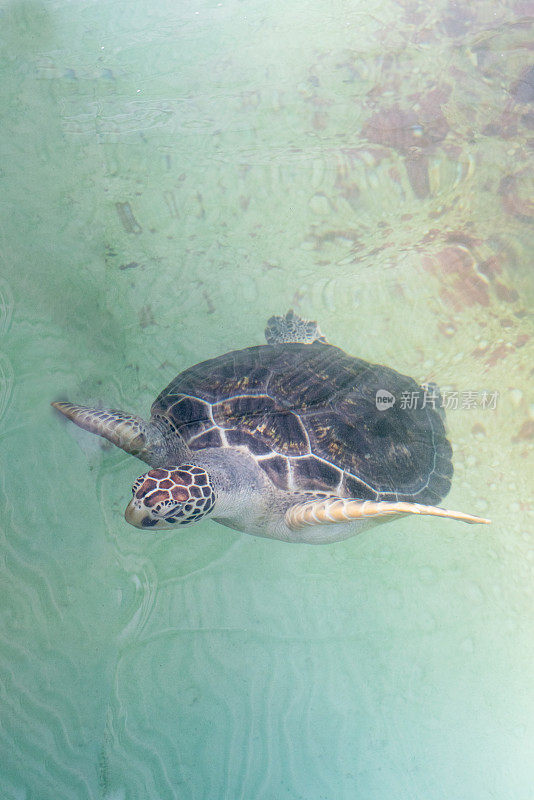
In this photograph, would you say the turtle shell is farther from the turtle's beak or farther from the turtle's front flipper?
the turtle's beak

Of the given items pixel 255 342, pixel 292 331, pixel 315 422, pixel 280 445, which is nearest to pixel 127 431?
pixel 280 445

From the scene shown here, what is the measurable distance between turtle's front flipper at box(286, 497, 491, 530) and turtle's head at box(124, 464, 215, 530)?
1.13 feet

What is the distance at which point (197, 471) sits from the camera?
5.41ft

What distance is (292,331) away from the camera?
2473 mm

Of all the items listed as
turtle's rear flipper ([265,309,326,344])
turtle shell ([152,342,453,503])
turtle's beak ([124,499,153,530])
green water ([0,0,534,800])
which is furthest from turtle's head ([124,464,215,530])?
turtle's rear flipper ([265,309,326,344])

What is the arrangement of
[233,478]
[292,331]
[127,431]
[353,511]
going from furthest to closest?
[292,331]
[127,431]
[233,478]
[353,511]

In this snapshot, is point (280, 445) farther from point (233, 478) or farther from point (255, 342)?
point (255, 342)

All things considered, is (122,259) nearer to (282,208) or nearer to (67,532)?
(282,208)

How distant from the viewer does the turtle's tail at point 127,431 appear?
72.4 inches

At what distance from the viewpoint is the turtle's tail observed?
1.84 m

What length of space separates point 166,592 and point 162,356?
1.18 meters

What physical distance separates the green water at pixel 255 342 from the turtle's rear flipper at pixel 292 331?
0.32ft

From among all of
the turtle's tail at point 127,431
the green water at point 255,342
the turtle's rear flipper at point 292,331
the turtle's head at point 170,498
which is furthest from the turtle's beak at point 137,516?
the turtle's rear flipper at point 292,331

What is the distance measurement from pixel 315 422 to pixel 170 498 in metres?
0.64
